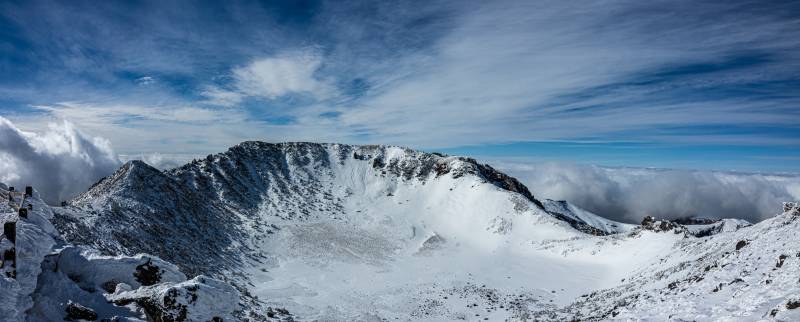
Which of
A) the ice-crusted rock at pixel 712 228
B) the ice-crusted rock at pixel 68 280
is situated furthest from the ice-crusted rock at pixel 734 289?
the ice-crusted rock at pixel 712 228

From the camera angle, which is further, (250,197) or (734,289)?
(250,197)

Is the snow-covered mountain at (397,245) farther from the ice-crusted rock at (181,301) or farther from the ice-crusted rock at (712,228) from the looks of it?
the ice-crusted rock at (712,228)

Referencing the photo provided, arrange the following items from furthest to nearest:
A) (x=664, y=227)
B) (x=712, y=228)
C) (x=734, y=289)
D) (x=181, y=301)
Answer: (x=712, y=228) < (x=664, y=227) < (x=734, y=289) < (x=181, y=301)

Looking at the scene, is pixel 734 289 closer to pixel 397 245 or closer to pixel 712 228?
pixel 397 245

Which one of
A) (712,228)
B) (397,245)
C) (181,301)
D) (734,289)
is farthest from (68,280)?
(712,228)

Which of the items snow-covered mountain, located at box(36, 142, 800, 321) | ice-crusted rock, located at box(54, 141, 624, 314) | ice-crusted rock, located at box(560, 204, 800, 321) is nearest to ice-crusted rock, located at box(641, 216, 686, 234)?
snow-covered mountain, located at box(36, 142, 800, 321)

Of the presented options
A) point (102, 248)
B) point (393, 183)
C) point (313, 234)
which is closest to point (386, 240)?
point (313, 234)

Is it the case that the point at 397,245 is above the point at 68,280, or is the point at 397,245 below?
below

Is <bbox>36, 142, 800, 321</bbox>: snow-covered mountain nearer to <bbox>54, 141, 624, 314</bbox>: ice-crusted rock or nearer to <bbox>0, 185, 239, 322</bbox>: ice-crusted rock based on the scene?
<bbox>54, 141, 624, 314</bbox>: ice-crusted rock

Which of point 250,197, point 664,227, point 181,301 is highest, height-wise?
point 181,301
